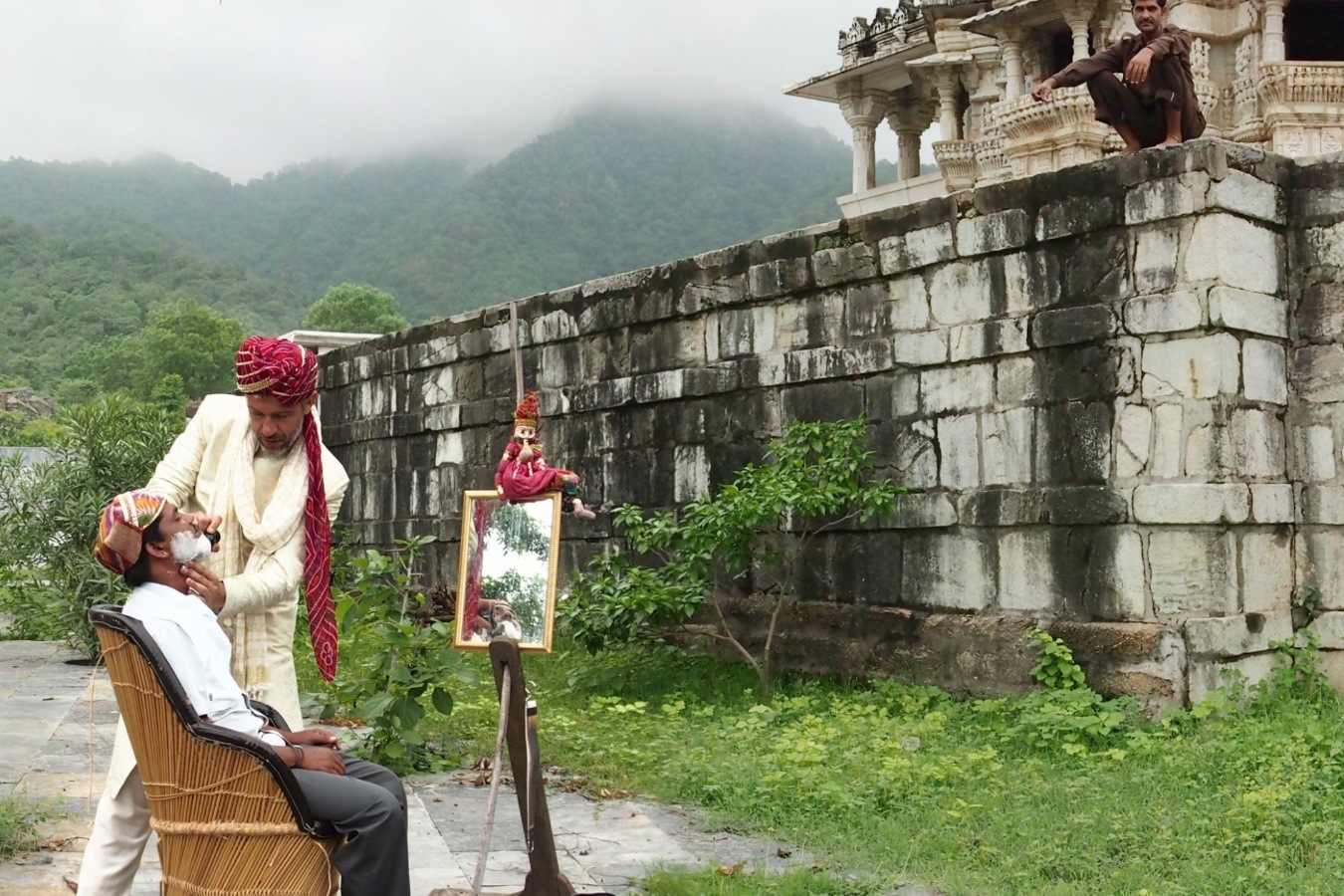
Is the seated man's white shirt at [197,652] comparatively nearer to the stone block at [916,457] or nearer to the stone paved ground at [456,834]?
the stone paved ground at [456,834]

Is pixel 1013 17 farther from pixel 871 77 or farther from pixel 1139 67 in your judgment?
pixel 1139 67

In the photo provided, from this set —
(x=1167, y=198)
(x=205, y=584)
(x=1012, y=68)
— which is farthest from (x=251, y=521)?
(x=1012, y=68)

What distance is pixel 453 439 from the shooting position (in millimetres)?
11453

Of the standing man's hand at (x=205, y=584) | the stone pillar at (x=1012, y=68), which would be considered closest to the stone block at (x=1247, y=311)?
the standing man's hand at (x=205, y=584)

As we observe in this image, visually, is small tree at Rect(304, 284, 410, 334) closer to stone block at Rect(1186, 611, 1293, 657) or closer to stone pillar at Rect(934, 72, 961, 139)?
stone pillar at Rect(934, 72, 961, 139)

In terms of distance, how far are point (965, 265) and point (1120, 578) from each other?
5.95ft

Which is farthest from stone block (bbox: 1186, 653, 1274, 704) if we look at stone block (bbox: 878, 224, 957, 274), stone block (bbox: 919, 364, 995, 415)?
stone block (bbox: 878, 224, 957, 274)

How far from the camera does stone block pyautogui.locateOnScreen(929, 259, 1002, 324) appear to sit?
22.6ft

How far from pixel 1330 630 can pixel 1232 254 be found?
185cm

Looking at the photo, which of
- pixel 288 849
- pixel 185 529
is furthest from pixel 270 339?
pixel 288 849

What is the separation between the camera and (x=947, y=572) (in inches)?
276

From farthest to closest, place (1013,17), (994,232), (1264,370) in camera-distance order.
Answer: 1. (1013,17)
2. (994,232)
3. (1264,370)

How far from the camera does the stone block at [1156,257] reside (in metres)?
6.14

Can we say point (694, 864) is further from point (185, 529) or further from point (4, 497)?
point (4, 497)
